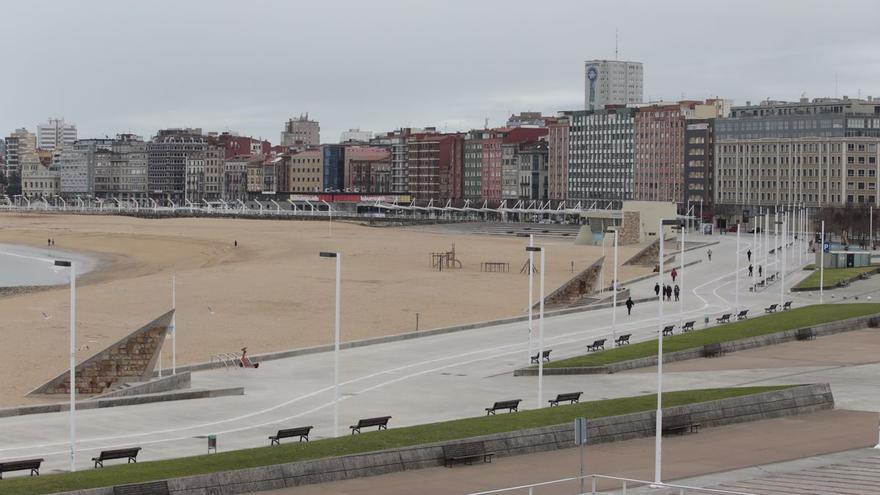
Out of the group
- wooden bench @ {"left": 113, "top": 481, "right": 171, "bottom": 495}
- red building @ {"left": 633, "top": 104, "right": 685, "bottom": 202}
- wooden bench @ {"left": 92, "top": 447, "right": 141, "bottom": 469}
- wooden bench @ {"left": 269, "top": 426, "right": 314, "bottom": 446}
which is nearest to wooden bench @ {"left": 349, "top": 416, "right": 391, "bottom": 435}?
wooden bench @ {"left": 269, "top": 426, "right": 314, "bottom": 446}

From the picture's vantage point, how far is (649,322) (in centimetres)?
4784

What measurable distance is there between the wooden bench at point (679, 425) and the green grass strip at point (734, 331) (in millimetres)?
9337

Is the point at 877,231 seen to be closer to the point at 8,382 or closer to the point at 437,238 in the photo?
the point at 437,238

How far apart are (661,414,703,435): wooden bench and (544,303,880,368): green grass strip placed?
9337mm

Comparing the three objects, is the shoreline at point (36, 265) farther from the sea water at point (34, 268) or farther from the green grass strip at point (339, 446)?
the green grass strip at point (339, 446)

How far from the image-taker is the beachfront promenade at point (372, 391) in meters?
24.9

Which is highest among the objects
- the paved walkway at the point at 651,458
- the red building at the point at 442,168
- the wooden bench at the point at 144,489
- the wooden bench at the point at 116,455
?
the red building at the point at 442,168

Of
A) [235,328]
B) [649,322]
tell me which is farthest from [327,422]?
[649,322]

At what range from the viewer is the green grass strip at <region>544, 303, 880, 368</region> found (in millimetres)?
35406

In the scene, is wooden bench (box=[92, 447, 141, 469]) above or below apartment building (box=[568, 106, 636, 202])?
below

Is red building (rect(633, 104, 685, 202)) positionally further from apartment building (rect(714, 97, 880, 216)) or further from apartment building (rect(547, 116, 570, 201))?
apartment building (rect(547, 116, 570, 201))

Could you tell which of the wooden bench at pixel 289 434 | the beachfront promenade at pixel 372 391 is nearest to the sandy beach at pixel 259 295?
the beachfront promenade at pixel 372 391

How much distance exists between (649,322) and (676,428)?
23.4 metres

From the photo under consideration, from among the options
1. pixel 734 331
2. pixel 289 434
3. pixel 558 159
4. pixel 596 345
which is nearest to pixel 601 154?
pixel 558 159
